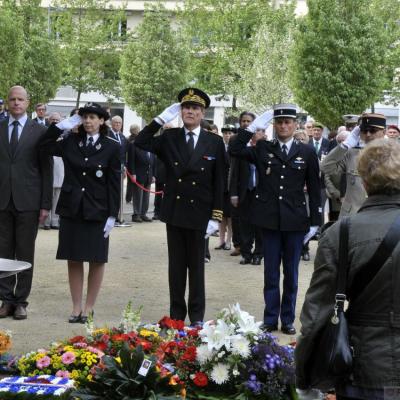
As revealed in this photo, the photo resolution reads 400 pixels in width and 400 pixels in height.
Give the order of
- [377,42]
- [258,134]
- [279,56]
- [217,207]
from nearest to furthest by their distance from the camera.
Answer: [217,207] < [258,134] < [377,42] < [279,56]

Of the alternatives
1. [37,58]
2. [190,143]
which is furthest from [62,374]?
[37,58]

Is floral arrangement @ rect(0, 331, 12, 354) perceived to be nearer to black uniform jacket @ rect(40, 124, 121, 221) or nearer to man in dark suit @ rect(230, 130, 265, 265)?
black uniform jacket @ rect(40, 124, 121, 221)

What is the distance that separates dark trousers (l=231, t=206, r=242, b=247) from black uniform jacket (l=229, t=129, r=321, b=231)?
4814mm

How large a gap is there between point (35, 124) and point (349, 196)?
127 inches

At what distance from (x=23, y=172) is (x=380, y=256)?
5.42m

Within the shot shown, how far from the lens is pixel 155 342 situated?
6.24 meters

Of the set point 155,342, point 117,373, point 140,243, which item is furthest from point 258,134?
point 140,243

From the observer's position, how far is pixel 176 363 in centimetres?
605

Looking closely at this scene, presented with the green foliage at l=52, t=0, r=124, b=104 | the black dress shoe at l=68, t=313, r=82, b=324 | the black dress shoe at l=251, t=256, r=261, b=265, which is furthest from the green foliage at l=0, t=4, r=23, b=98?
the black dress shoe at l=68, t=313, r=82, b=324

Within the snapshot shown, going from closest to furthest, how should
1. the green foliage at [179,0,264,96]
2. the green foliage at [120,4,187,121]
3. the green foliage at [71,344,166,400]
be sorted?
the green foliage at [71,344,166,400]
the green foliage at [120,4,187,121]
the green foliage at [179,0,264,96]

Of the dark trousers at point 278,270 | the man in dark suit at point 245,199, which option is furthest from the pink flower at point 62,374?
the man in dark suit at point 245,199

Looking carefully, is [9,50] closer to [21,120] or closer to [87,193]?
[21,120]

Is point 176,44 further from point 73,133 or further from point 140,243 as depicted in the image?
point 73,133

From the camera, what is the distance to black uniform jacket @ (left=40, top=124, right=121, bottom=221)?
8.27 meters
